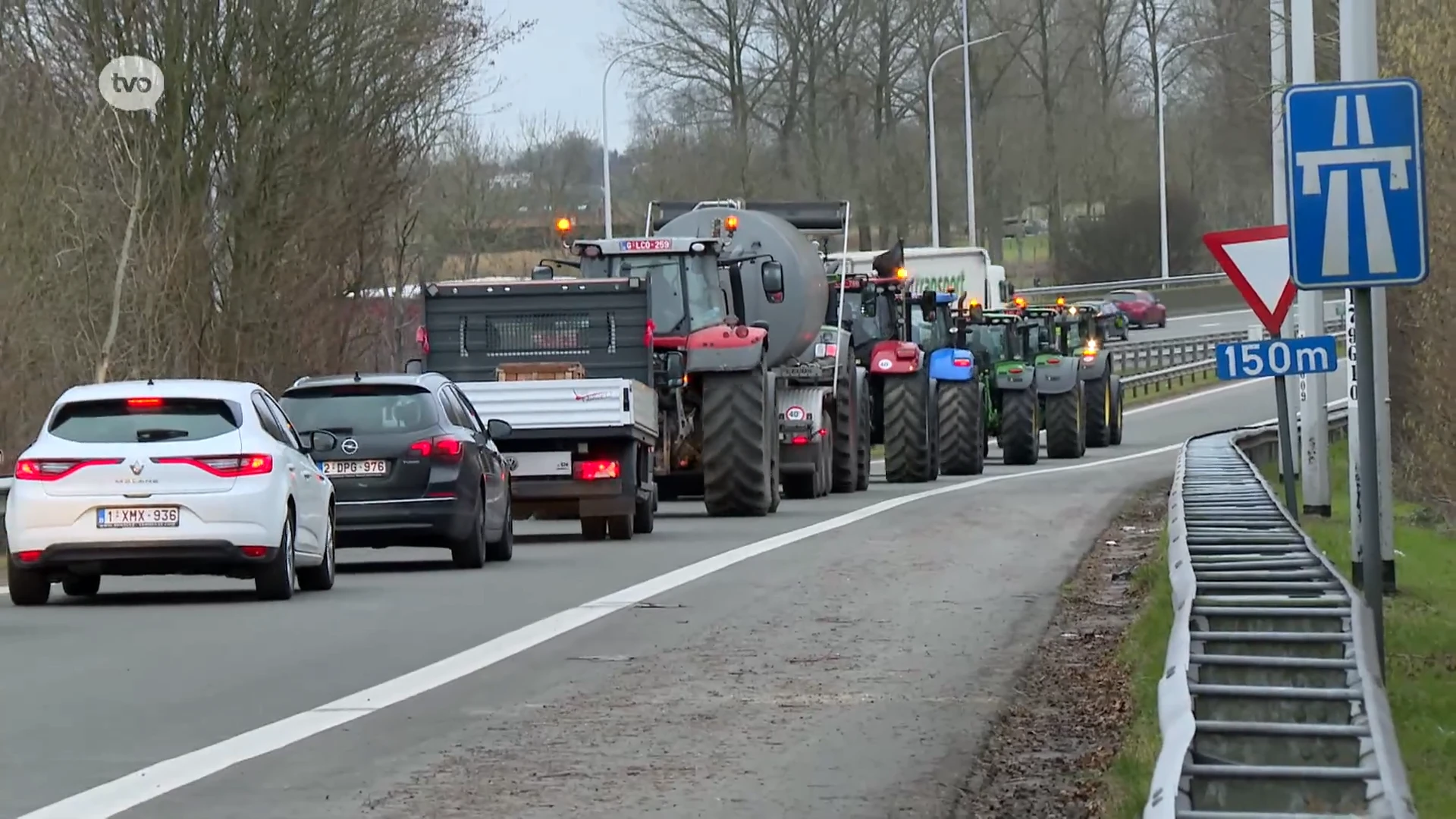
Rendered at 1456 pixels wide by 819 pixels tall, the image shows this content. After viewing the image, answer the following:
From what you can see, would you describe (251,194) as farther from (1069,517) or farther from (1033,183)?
(1033,183)

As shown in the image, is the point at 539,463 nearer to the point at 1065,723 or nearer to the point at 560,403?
the point at 560,403

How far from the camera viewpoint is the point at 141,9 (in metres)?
30.0

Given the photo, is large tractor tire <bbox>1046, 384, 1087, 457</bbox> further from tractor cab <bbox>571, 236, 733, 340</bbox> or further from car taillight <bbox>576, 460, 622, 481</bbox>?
car taillight <bbox>576, 460, 622, 481</bbox>

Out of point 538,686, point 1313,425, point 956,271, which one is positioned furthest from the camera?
point 956,271

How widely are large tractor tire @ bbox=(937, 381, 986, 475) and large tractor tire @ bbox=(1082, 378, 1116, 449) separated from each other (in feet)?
29.4

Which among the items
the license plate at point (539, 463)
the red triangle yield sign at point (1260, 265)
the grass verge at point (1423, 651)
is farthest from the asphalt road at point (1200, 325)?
the red triangle yield sign at point (1260, 265)

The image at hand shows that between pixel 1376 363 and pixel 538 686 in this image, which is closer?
pixel 538 686

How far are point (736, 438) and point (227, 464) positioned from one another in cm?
961

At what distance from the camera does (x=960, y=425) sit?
35.0 meters

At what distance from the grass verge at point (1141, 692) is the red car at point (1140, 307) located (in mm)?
65378

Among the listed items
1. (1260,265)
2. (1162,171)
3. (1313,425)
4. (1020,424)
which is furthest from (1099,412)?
(1162,171)

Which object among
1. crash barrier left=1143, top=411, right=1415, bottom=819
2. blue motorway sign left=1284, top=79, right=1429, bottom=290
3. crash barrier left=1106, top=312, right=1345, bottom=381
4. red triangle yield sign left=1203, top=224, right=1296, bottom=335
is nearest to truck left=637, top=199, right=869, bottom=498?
red triangle yield sign left=1203, top=224, right=1296, bottom=335

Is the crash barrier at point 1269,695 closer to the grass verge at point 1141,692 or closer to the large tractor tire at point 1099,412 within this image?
the grass verge at point 1141,692

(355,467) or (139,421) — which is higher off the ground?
(139,421)
